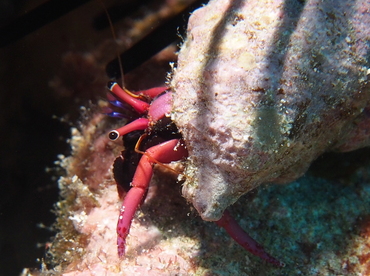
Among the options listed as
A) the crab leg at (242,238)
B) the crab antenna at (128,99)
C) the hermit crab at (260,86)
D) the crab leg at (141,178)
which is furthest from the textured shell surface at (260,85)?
the crab antenna at (128,99)

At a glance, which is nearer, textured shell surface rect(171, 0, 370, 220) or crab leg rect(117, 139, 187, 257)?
textured shell surface rect(171, 0, 370, 220)

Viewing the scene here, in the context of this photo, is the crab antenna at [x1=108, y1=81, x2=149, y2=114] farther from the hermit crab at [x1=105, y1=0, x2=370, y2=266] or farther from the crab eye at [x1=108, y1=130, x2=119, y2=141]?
the hermit crab at [x1=105, y1=0, x2=370, y2=266]

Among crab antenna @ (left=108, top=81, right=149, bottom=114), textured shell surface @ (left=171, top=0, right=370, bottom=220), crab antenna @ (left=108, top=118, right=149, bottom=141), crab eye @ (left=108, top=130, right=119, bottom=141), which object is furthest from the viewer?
crab antenna @ (left=108, top=81, right=149, bottom=114)

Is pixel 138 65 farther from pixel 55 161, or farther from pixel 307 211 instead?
pixel 307 211

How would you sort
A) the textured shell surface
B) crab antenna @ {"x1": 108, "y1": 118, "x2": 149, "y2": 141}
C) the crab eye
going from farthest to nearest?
crab antenna @ {"x1": 108, "y1": 118, "x2": 149, "y2": 141}
the crab eye
the textured shell surface

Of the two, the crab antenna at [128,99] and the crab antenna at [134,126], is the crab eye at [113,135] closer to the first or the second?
the crab antenna at [134,126]

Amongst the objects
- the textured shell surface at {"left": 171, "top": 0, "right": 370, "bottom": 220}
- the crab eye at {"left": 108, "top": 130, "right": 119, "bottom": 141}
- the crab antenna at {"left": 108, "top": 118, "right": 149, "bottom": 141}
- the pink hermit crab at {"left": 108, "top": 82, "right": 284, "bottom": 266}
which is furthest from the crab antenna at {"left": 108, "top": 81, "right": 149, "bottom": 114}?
the textured shell surface at {"left": 171, "top": 0, "right": 370, "bottom": 220}

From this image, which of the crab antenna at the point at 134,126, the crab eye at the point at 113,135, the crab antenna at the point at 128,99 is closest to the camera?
the crab eye at the point at 113,135

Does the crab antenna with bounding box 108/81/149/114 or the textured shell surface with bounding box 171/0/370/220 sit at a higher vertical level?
the textured shell surface with bounding box 171/0/370/220
